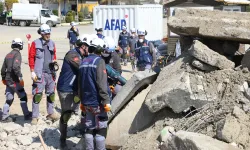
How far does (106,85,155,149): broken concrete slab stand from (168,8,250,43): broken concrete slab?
1.16m

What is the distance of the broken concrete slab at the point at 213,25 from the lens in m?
7.12

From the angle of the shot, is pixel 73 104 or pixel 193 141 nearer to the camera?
pixel 193 141

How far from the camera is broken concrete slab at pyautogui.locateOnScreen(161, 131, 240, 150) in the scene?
556 centimetres

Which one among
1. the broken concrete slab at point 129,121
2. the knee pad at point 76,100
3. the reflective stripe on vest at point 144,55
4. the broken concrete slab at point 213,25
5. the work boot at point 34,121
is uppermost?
the broken concrete slab at point 213,25

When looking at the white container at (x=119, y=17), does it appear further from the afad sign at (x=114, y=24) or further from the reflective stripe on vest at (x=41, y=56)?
the reflective stripe on vest at (x=41, y=56)

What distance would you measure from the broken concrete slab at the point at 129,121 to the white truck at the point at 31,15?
129 ft

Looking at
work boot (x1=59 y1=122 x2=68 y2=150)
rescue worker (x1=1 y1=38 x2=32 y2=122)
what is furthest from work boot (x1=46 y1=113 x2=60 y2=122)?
work boot (x1=59 y1=122 x2=68 y2=150)

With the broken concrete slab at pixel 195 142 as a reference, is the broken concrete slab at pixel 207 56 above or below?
above

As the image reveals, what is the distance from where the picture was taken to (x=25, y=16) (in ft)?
154

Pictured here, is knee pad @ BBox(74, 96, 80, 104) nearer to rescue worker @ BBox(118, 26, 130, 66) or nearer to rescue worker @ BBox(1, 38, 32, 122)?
rescue worker @ BBox(1, 38, 32, 122)

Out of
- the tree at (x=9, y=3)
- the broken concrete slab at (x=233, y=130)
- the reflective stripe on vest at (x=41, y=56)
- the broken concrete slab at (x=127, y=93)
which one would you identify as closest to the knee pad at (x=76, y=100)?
the broken concrete slab at (x=127, y=93)

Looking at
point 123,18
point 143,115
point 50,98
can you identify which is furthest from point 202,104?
point 123,18

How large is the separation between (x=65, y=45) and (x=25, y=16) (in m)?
20.0

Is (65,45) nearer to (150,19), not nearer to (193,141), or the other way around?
(150,19)
